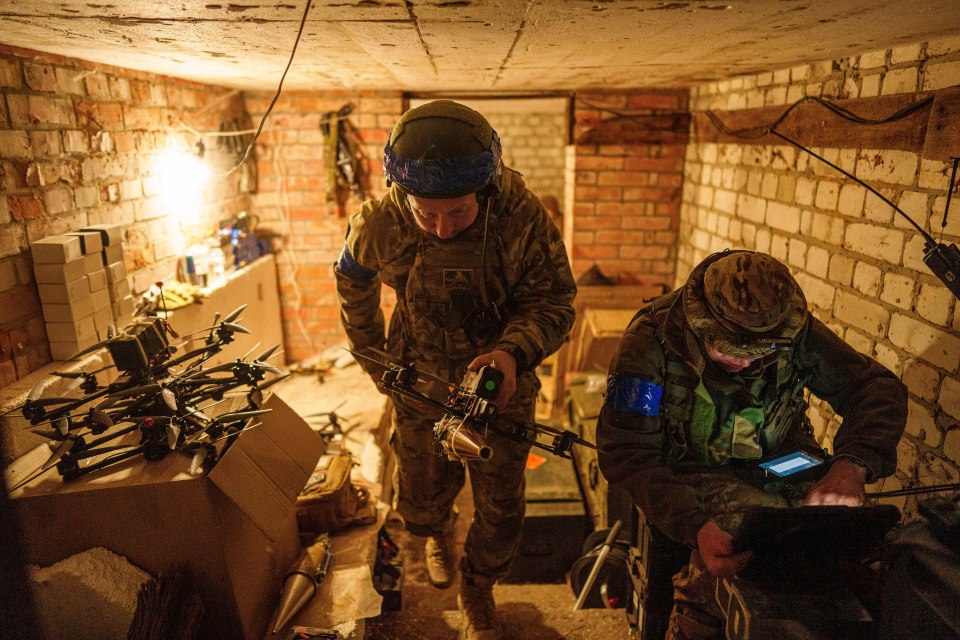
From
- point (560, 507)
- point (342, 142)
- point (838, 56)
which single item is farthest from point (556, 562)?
point (342, 142)

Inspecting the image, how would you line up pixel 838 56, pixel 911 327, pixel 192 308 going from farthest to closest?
pixel 192 308, pixel 838 56, pixel 911 327

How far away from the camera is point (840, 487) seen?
1538mm

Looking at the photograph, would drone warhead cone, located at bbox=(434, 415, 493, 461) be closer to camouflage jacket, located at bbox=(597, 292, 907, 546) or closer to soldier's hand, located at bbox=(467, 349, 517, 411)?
soldier's hand, located at bbox=(467, 349, 517, 411)

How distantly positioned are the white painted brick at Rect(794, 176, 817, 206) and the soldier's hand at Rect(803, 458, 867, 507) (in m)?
1.55

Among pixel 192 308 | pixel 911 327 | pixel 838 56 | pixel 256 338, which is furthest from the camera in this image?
pixel 256 338

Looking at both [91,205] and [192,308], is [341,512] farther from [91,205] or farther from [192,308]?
[91,205]

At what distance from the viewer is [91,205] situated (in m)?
2.72

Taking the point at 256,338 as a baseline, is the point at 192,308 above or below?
above

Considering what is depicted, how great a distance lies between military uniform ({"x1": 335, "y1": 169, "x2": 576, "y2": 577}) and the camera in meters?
1.96

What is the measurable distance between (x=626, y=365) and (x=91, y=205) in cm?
260

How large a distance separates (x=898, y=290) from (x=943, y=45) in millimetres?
841

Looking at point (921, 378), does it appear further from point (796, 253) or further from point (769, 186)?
point (769, 186)

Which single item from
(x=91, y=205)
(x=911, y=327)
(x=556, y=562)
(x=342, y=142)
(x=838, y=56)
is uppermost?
(x=838, y=56)

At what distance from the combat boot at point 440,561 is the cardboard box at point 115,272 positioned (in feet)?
6.05
